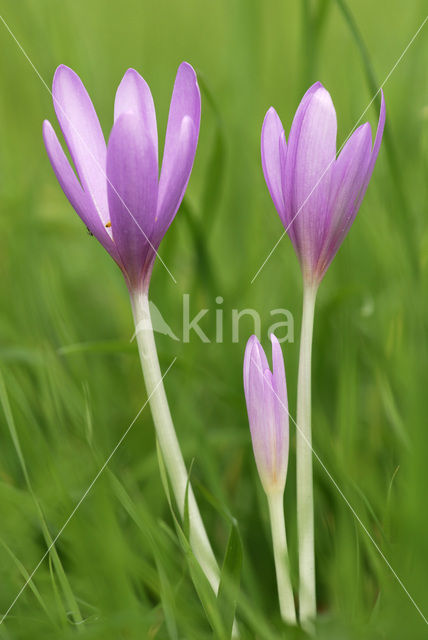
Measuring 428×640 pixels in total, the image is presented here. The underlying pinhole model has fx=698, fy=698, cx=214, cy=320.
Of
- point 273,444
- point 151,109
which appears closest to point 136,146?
point 151,109

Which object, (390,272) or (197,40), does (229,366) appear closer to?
(390,272)

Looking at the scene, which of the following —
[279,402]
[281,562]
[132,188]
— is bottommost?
[281,562]

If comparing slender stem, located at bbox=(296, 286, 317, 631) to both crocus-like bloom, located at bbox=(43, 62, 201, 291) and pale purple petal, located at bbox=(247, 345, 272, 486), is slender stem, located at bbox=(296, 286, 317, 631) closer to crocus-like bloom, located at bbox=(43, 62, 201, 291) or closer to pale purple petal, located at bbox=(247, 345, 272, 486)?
pale purple petal, located at bbox=(247, 345, 272, 486)
